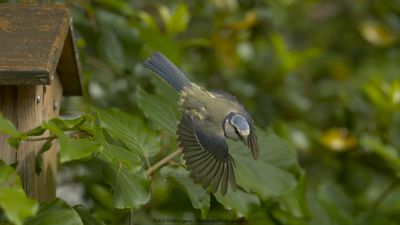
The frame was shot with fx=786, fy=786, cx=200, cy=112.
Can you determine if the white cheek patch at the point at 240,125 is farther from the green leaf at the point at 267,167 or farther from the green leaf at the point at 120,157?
the green leaf at the point at 267,167

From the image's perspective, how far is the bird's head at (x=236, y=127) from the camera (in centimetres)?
117

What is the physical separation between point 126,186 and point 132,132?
177 mm

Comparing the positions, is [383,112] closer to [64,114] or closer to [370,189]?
[370,189]

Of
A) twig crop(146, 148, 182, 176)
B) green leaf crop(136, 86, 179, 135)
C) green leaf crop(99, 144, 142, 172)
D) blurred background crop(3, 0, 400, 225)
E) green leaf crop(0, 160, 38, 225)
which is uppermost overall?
green leaf crop(0, 160, 38, 225)

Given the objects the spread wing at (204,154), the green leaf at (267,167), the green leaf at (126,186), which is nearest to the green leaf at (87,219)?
the green leaf at (126,186)

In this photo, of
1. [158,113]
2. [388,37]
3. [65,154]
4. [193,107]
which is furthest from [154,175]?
[388,37]

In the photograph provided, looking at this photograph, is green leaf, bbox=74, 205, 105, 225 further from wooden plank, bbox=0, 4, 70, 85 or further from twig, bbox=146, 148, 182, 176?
wooden plank, bbox=0, 4, 70, 85

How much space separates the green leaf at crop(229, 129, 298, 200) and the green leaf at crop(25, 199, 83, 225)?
40 cm

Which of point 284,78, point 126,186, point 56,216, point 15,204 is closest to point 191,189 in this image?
point 126,186

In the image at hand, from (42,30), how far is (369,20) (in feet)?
7.26

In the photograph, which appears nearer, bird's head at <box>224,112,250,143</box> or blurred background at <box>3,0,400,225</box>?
bird's head at <box>224,112,250,143</box>

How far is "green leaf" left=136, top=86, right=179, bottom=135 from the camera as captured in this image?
145cm

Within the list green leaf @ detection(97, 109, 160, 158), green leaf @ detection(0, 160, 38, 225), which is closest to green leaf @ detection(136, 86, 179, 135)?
green leaf @ detection(97, 109, 160, 158)

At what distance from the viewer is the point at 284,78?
8.27 ft
